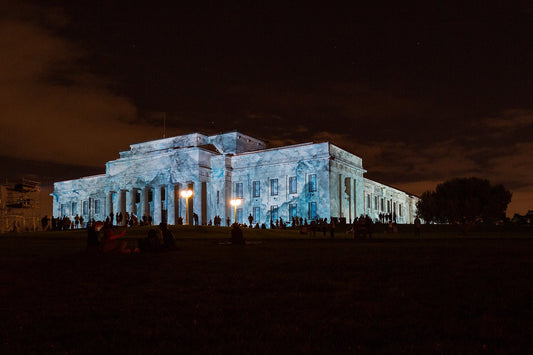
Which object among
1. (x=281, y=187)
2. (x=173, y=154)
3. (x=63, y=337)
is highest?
(x=173, y=154)

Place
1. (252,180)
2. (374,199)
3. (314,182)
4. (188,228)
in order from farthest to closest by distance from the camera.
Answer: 1. (374,199)
2. (252,180)
3. (314,182)
4. (188,228)

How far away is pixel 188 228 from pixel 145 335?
33.1m

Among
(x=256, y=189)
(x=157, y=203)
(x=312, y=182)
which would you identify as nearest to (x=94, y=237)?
Answer: (x=312, y=182)

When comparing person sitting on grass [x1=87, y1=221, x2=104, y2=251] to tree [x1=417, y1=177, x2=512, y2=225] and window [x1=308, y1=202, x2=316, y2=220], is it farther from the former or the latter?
tree [x1=417, y1=177, x2=512, y2=225]

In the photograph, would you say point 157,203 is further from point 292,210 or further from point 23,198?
point 292,210

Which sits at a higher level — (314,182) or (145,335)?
(314,182)

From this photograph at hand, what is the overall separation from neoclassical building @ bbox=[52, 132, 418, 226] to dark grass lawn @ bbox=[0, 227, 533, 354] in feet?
147

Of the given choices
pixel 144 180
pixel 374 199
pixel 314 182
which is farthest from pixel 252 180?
pixel 374 199

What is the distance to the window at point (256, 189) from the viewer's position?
59.5 metres

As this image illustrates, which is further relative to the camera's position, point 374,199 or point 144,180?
point 374,199

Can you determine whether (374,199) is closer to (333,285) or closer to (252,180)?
(252,180)

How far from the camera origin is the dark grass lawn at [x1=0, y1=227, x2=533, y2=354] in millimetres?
4609

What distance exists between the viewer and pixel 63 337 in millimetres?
5035

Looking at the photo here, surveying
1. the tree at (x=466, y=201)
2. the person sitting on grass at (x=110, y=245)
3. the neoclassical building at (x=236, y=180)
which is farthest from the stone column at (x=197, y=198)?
the person sitting on grass at (x=110, y=245)
